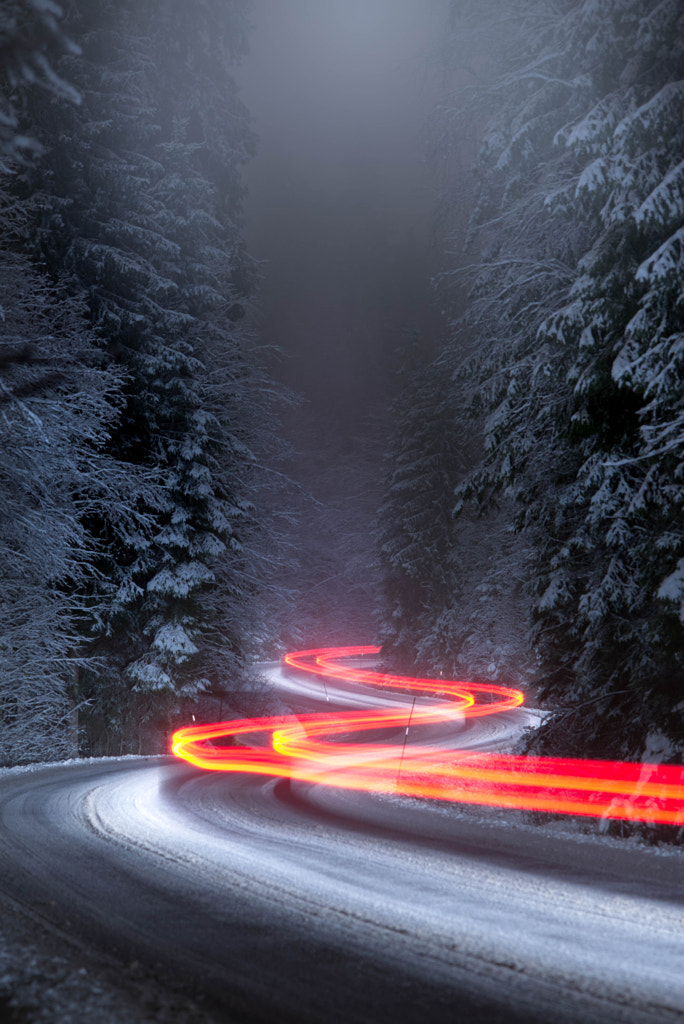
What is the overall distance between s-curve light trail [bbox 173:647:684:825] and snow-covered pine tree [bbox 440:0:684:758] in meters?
0.49

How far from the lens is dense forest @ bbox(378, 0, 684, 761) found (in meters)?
8.80

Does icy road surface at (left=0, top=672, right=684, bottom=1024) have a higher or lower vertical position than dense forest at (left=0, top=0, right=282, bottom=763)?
lower

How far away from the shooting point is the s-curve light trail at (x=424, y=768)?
952cm

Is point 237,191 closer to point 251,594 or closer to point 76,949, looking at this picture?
point 251,594

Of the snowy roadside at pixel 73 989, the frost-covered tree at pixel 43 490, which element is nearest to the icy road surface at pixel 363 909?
the snowy roadside at pixel 73 989

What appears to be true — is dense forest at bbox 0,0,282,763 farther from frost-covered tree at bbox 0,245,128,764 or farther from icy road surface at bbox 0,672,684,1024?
icy road surface at bbox 0,672,684,1024

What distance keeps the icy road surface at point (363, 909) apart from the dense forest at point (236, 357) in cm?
332

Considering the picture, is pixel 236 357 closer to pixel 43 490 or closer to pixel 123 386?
pixel 123 386

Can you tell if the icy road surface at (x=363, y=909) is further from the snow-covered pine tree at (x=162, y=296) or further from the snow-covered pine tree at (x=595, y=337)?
the snow-covered pine tree at (x=162, y=296)

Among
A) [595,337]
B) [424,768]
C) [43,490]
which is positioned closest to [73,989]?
[595,337]

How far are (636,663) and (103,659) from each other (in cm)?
1513

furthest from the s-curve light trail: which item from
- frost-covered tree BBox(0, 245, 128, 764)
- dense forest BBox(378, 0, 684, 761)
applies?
frost-covered tree BBox(0, 245, 128, 764)

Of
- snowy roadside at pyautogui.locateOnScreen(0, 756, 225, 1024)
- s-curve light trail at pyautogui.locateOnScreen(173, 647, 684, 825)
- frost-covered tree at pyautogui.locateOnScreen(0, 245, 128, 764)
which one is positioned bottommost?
s-curve light trail at pyautogui.locateOnScreen(173, 647, 684, 825)

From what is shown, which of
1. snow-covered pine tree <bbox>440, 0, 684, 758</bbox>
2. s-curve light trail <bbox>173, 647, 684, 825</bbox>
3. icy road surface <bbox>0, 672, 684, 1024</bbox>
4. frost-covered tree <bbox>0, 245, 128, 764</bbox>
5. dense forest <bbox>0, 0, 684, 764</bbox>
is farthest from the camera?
frost-covered tree <bbox>0, 245, 128, 764</bbox>
